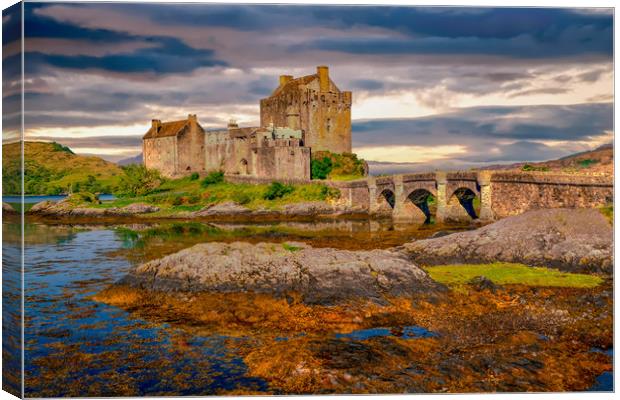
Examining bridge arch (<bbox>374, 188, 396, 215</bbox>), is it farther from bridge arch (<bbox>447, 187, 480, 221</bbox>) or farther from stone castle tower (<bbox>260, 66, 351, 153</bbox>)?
stone castle tower (<bbox>260, 66, 351, 153</bbox>)

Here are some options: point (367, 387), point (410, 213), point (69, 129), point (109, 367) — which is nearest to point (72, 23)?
point (69, 129)

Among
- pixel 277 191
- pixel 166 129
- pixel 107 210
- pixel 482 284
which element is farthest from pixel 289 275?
pixel 166 129

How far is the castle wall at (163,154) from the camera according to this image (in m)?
54.5

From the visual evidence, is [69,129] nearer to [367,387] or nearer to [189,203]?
[367,387]

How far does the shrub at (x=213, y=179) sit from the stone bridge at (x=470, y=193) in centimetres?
1049

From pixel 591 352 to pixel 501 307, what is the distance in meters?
3.14

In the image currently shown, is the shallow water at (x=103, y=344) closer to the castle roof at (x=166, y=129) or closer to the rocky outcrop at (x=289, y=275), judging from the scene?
the rocky outcrop at (x=289, y=275)

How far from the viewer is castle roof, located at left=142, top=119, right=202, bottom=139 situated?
54.6 m

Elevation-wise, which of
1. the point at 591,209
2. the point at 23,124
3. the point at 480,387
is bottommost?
the point at 480,387

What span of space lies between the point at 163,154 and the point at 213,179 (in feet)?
24.1

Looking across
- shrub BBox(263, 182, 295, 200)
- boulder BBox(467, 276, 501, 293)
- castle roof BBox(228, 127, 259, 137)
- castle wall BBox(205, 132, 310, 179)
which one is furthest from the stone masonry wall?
castle roof BBox(228, 127, 259, 137)

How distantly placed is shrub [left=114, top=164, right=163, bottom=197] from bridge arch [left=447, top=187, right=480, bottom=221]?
2266 centimetres

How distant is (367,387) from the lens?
10.2 m

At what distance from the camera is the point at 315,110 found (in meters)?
49.0
